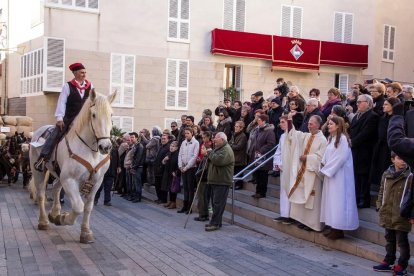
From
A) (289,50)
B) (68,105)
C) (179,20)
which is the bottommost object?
(68,105)

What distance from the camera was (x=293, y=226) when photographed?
847 centimetres

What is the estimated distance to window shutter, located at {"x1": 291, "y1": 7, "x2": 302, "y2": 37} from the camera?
82.2 ft

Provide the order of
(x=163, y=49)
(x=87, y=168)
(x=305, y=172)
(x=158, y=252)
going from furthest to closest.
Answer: (x=163, y=49), (x=305, y=172), (x=87, y=168), (x=158, y=252)

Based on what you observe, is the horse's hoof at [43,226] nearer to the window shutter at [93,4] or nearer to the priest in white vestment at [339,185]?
the priest in white vestment at [339,185]

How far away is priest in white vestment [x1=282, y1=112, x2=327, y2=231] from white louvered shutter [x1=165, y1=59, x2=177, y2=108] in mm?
14804

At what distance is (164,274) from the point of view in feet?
19.4

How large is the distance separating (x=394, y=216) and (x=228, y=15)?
63.2 feet

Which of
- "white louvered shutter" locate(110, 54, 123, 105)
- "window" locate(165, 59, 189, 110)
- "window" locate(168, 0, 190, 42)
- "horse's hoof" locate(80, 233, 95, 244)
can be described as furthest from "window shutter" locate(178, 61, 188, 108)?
"horse's hoof" locate(80, 233, 95, 244)

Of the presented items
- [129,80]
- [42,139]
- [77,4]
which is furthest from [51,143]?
[77,4]

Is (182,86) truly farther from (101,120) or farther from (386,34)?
(101,120)

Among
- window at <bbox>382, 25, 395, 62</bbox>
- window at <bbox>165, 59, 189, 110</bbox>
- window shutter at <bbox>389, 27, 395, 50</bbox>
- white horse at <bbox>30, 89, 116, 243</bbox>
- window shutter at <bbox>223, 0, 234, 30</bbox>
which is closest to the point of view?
white horse at <bbox>30, 89, 116, 243</bbox>

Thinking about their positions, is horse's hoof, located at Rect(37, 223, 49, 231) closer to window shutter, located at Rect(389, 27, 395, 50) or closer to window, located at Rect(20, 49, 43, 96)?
window, located at Rect(20, 49, 43, 96)

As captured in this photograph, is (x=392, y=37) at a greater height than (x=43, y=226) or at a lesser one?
greater

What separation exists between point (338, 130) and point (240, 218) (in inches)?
131
